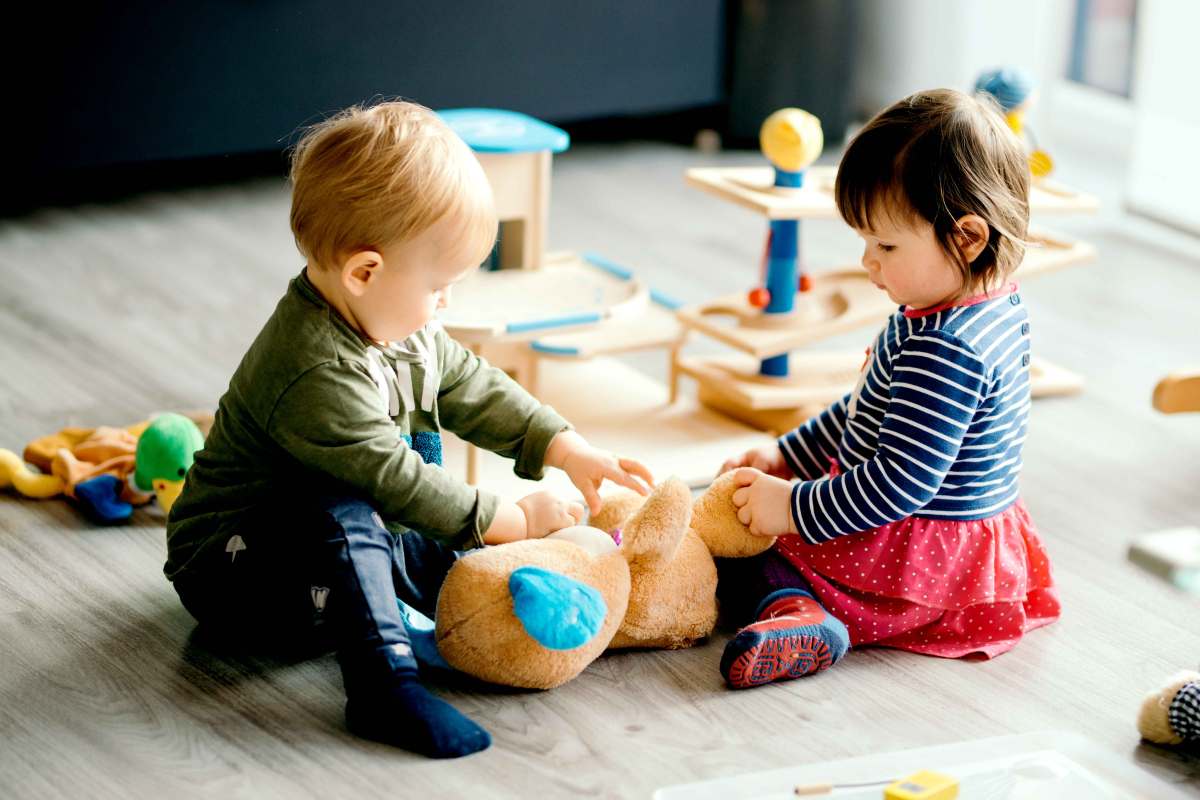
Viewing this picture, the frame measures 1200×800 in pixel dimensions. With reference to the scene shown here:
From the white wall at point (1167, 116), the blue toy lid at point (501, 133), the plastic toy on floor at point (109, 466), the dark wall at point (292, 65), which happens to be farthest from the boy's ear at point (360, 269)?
the white wall at point (1167, 116)

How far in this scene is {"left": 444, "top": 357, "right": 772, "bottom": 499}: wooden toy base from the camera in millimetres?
1585

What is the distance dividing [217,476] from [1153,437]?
3.66 feet

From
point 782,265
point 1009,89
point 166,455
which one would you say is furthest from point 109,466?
point 1009,89

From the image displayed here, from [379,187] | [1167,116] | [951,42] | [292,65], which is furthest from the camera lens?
[951,42]

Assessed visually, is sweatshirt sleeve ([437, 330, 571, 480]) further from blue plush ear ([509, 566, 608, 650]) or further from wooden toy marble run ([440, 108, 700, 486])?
wooden toy marble run ([440, 108, 700, 486])

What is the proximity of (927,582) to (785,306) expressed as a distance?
53cm

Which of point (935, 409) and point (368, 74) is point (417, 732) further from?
Result: point (368, 74)

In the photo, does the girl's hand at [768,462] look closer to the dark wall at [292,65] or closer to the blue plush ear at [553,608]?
the blue plush ear at [553,608]

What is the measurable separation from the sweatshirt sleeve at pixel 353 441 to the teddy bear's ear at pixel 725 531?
9.8 inches

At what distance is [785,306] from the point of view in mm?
1707

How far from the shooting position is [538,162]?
5.59 feet

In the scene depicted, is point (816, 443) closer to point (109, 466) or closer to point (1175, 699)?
point (1175, 699)

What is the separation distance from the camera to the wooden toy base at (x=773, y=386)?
167cm

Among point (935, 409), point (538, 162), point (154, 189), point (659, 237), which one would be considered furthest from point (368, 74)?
point (935, 409)
